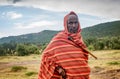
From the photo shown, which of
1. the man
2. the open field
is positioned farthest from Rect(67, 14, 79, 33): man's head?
the open field

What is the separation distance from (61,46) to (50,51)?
22 centimetres

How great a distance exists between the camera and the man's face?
5.71 meters

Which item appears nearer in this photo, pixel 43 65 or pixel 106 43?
pixel 43 65

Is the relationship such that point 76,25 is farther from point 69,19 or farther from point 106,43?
point 106,43

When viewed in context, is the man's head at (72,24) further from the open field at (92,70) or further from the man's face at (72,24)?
the open field at (92,70)

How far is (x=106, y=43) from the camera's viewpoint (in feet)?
310

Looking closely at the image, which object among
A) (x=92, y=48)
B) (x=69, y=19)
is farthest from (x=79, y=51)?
(x=92, y=48)

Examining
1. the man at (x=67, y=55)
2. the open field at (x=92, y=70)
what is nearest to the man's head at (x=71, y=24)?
the man at (x=67, y=55)

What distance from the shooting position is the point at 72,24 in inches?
227

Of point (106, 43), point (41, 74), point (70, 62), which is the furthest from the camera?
point (106, 43)

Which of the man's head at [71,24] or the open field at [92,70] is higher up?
the man's head at [71,24]

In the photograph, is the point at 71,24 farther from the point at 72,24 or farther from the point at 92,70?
the point at 92,70

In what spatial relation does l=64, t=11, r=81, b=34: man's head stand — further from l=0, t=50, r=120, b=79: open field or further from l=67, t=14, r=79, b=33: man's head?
l=0, t=50, r=120, b=79: open field

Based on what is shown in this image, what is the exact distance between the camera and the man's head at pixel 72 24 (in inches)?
225
